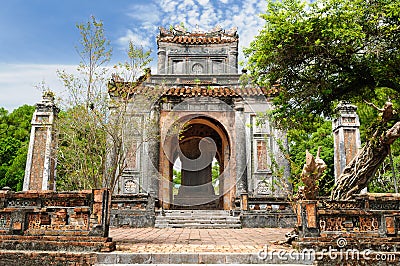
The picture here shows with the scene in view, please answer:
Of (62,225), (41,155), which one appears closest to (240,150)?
(41,155)

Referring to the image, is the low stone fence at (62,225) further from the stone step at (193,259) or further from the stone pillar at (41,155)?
the stone pillar at (41,155)

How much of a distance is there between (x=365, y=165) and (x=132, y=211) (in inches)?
308

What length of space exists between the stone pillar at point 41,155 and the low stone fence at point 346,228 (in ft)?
39.7

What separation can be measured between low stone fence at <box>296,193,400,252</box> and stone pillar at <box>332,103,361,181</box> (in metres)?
9.42

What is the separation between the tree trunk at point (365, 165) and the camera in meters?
8.01

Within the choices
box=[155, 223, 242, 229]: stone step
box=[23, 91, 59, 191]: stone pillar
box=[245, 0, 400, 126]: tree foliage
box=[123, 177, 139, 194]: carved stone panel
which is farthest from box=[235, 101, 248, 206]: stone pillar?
box=[23, 91, 59, 191]: stone pillar

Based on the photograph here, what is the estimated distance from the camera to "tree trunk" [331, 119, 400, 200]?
8008mm

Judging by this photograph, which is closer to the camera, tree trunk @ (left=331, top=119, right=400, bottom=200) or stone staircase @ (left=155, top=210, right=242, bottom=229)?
tree trunk @ (left=331, top=119, right=400, bottom=200)

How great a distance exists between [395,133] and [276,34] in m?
3.27

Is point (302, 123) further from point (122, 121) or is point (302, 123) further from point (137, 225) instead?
point (137, 225)

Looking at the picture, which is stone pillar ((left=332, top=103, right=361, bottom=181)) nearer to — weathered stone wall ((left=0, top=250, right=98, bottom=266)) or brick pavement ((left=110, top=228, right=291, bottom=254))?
brick pavement ((left=110, top=228, right=291, bottom=254))

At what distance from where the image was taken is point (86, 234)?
20.5 ft

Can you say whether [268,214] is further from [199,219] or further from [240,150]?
[240,150]

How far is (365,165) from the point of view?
846cm
